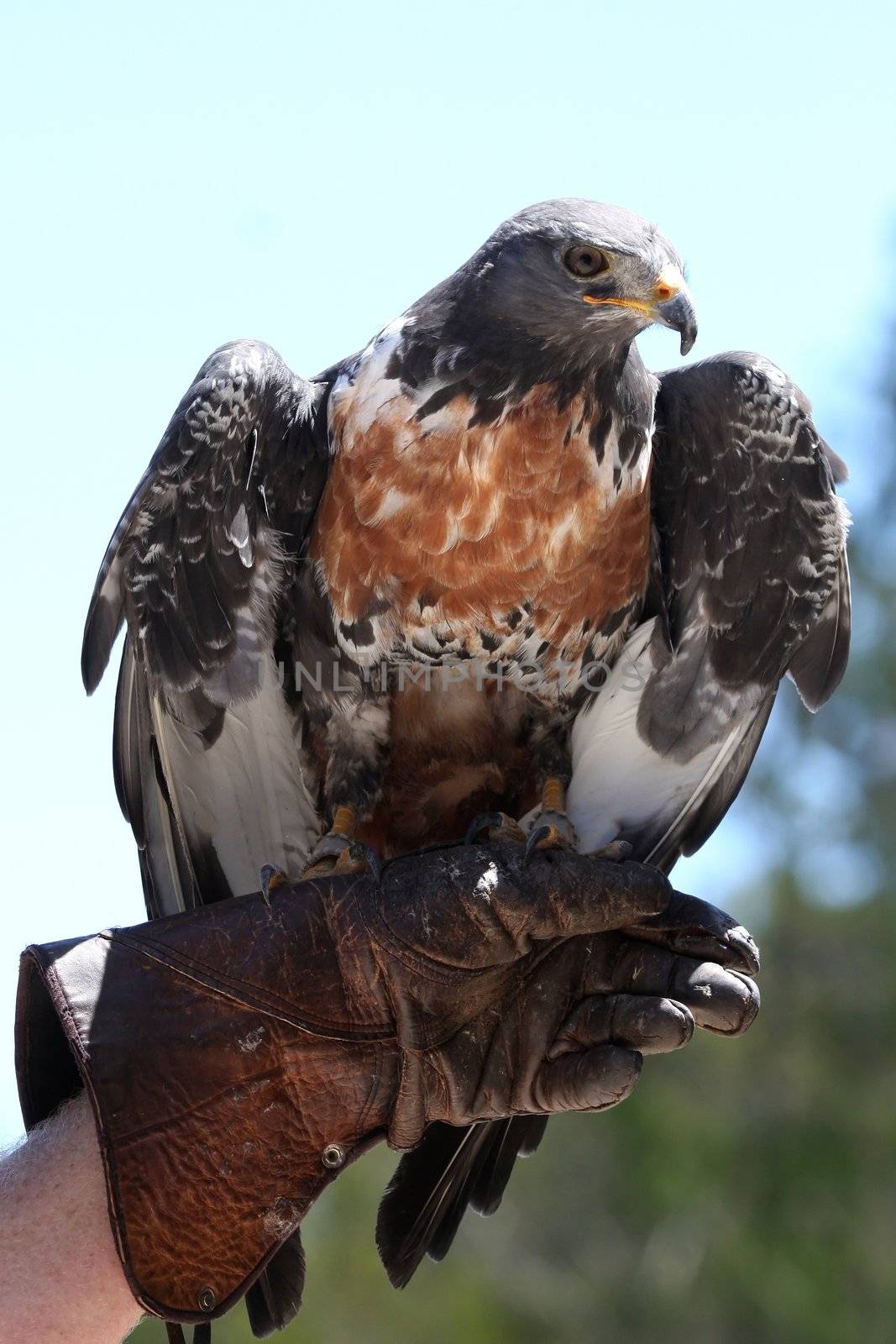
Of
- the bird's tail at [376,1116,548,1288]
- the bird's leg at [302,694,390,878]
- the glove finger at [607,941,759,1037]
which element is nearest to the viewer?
the glove finger at [607,941,759,1037]

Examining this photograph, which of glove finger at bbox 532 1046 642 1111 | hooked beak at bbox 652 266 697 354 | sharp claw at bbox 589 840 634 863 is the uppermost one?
hooked beak at bbox 652 266 697 354

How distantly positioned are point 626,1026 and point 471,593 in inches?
54.0

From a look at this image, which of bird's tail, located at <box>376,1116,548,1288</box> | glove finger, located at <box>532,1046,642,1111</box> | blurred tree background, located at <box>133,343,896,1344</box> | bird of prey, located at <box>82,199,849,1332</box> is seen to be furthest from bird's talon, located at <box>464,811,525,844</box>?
blurred tree background, located at <box>133,343,896,1344</box>

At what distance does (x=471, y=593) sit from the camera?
432cm

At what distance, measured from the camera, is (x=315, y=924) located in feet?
13.1

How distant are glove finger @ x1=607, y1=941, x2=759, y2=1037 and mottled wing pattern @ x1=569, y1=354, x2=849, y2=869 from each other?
2.48 ft

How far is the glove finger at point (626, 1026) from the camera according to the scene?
12.1 ft

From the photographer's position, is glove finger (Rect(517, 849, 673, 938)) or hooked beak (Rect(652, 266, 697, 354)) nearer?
glove finger (Rect(517, 849, 673, 938))

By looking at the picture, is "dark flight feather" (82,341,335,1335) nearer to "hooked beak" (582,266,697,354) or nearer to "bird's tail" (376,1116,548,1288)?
"bird's tail" (376,1116,548,1288)

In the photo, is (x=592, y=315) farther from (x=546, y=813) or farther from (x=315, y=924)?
(x=315, y=924)

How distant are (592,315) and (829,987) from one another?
1643 centimetres

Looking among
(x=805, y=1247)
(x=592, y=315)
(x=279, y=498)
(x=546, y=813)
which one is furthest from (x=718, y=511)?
(x=805, y=1247)

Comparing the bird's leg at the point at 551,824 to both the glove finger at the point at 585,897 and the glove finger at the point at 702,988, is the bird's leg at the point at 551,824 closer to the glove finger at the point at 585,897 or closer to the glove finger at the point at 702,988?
the glove finger at the point at 585,897

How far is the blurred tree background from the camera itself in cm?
1706
